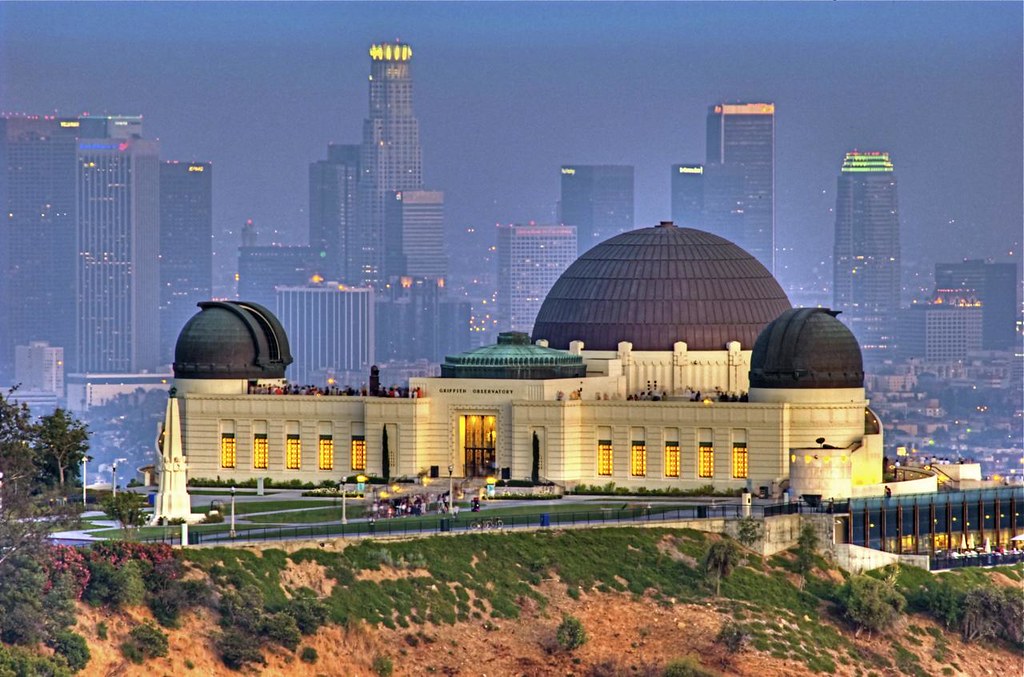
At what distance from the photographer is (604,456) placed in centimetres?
14800

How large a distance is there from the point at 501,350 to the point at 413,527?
25107 millimetres

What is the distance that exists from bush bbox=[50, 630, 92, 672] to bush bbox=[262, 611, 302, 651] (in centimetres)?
828

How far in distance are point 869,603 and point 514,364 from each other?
1100 inches

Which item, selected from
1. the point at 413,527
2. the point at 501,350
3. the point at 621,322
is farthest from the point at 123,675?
the point at 621,322

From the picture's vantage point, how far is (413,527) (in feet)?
424

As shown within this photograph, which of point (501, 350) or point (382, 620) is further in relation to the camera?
point (501, 350)

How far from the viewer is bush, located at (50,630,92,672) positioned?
107938 millimetres

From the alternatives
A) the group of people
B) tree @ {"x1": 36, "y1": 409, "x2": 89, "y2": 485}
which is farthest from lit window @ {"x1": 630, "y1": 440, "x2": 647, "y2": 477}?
tree @ {"x1": 36, "y1": 409, "x2": 89, "y2": 485}

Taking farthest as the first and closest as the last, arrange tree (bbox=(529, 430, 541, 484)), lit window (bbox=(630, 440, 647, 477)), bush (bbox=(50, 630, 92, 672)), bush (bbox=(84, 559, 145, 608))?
tree (bbox=(529, 430, 541, 484)), lit window (bbox=(630, 440, 647, 477)), bush (bbox=(84, 559, 145, 608)), bush (bbox=(50, 630, 92, 672))

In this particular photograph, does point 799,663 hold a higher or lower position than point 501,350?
lower

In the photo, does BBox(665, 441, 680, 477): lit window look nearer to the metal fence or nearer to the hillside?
the metal fence

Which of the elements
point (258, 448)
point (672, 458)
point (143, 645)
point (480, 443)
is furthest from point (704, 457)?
point (143, 645)

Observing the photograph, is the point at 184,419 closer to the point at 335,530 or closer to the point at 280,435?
the point at 280,435

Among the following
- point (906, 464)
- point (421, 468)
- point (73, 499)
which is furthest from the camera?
point (906, 464)
